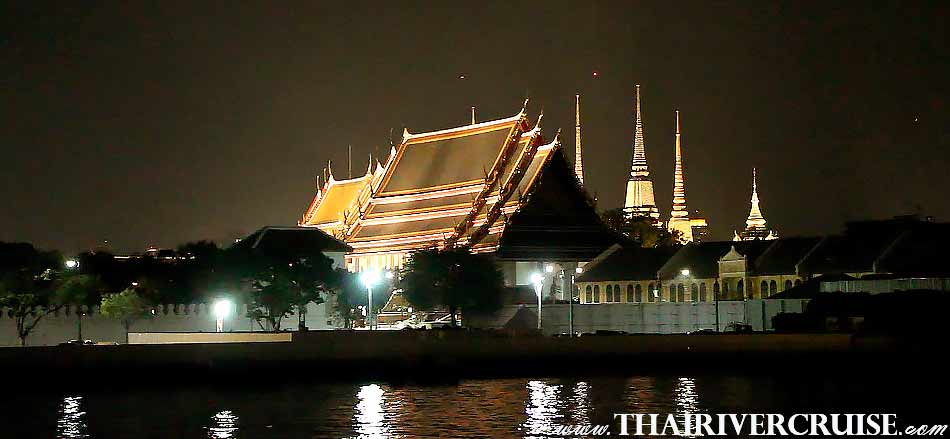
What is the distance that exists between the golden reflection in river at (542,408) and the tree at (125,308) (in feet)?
78.7

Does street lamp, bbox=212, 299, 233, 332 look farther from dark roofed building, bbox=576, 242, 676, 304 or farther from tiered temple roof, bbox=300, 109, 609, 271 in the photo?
dark roofed building, bbox=576, 242, 676, 304

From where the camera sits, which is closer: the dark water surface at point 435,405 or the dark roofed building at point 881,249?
the dark water surface at point 435,405

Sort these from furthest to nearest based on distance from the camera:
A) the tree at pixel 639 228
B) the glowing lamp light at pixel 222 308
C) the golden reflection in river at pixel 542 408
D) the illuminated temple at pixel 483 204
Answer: the tree at pixel 639 228 < the illuminated temple at pixel 483 204 < the glowing lamp light at pixel 222 308 < the golden reflection in river at pixel 542 408

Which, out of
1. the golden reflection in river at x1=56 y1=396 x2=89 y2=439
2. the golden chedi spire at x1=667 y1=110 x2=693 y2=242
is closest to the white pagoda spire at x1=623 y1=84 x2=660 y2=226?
the golden chedi spire at x1=667 y1=110 x2=693 y2=242

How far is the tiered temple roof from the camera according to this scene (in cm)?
9912

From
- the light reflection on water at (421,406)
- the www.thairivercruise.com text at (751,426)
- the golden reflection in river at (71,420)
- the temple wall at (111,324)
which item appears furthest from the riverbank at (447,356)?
the www.thairivercruise.com text at (751,426)

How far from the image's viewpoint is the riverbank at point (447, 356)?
56.5 m

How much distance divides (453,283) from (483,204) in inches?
662

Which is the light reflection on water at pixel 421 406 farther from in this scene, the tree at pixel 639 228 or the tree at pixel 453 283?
the tree at pixel 639 228

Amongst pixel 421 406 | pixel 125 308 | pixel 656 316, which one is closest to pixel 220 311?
pixel 125 308

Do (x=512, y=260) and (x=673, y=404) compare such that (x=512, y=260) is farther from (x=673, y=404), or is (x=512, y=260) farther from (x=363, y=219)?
(x=673, y=404)

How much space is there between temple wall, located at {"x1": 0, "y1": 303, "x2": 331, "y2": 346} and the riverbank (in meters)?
15.6

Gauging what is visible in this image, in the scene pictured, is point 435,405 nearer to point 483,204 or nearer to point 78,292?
point 78,292

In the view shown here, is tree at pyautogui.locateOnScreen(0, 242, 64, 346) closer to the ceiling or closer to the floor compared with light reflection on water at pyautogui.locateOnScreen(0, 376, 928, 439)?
closer to the ceiling
